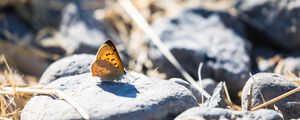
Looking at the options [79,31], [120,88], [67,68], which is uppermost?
[79,31]

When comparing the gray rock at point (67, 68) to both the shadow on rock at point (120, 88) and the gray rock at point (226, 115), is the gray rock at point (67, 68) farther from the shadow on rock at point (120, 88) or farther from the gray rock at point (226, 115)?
the gray rock at point (226, 115)

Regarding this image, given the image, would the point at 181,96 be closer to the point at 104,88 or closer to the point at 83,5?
the point at 104,88

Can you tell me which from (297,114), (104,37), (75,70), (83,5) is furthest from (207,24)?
(297,114)

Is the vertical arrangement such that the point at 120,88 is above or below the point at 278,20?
below

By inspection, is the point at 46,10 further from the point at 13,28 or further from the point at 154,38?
the point at 154,38

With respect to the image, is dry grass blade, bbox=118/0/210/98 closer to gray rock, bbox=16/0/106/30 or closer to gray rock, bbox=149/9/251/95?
gray rock, bbox=149/9/251/95

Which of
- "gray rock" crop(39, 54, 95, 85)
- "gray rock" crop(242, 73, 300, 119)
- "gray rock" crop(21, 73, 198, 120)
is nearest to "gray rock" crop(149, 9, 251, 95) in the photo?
"gray rock" crop(39, 54, 95, 85)

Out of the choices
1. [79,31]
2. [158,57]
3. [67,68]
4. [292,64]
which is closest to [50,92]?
[67,68]
